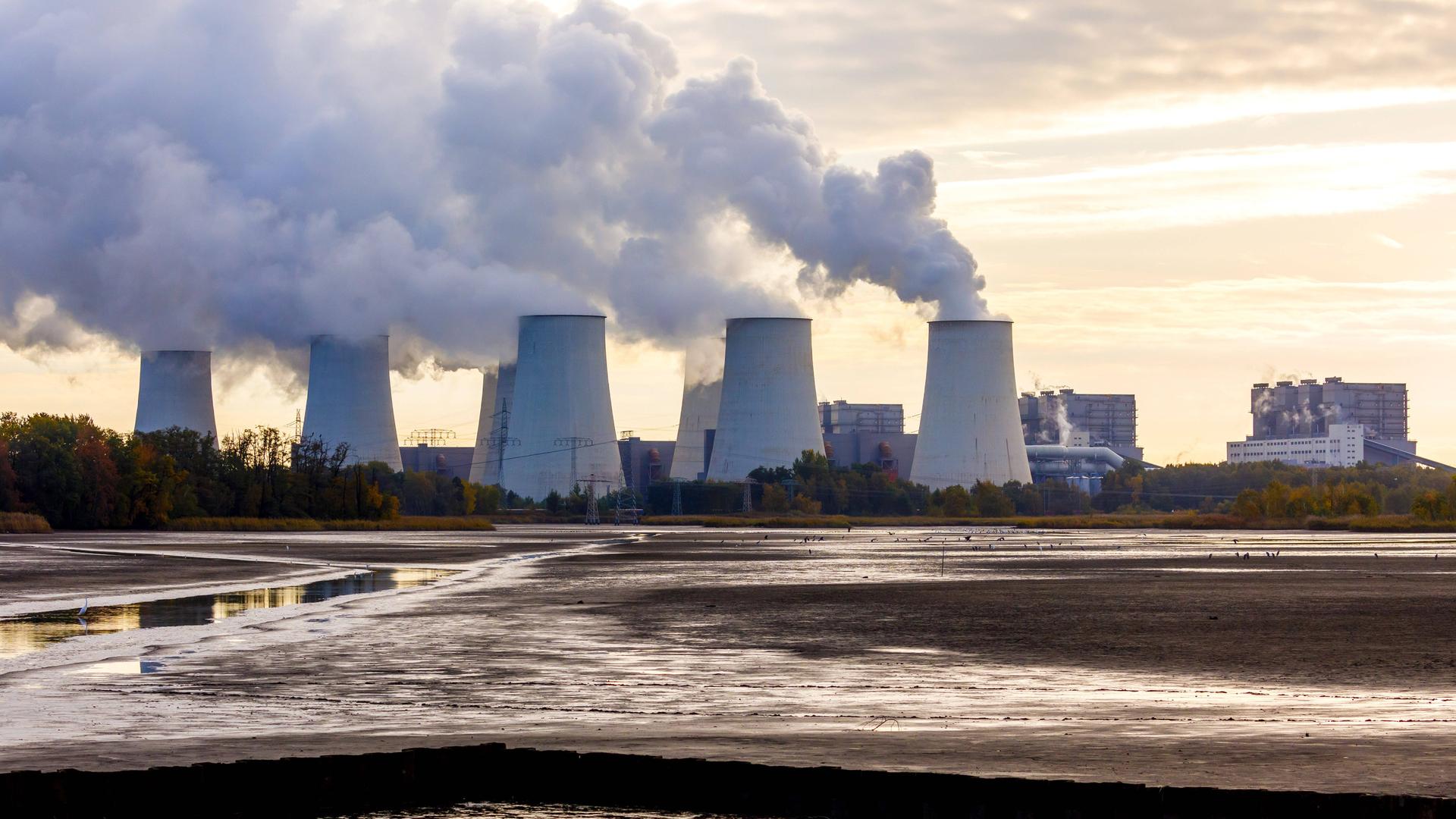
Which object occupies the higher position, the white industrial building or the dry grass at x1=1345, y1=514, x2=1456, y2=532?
the white industrial building

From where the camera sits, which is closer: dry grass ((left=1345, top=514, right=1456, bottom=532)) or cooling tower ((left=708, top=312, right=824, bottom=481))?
cooling tower ((left=708, top=312, right=824, bottom=481))

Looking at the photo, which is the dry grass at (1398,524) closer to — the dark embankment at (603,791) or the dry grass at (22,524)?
the dry grass at (22,524)

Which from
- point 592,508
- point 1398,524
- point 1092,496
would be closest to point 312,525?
point 592,508

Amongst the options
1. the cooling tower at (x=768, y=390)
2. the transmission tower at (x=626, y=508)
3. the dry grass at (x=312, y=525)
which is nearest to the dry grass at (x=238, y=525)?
the dry grass at (x=312, y=525)

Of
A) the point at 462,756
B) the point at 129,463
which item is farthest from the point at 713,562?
the point at 129,463

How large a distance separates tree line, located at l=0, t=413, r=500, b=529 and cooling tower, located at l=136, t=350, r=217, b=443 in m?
2.15

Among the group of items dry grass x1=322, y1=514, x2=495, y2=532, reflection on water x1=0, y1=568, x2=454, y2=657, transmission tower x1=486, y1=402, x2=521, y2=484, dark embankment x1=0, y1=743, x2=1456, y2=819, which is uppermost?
transmission tower x1=486, y1=402, x2=521, y2=484

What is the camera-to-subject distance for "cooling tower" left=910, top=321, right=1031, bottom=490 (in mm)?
72625

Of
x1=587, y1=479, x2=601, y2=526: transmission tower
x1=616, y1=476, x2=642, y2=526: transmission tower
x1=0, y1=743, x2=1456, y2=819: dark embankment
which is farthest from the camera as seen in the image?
x1=616, y1=476, x2=642, y2=526: transmission tower

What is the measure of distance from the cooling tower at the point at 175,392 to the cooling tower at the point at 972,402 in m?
32.9

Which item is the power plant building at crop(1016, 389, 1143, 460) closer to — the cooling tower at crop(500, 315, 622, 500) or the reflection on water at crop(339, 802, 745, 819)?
the cooling tower at crop(500, 315, 622, 500)

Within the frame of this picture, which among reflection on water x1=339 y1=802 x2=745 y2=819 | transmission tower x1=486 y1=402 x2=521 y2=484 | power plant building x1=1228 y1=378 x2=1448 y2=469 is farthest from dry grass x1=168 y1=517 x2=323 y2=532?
power plant building x1=1228 y1=378 x2=1448 y2=469

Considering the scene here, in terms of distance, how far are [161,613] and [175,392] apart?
65.6 meters

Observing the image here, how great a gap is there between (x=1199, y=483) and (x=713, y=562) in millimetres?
111335
